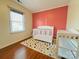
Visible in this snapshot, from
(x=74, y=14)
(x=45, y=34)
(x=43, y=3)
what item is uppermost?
(x=43, y=3)

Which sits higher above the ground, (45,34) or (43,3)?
(43,3)

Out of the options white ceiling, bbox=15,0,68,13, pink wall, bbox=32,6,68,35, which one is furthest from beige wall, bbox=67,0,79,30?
pink wall, bbox=32,6,68,35

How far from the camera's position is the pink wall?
14.2ft

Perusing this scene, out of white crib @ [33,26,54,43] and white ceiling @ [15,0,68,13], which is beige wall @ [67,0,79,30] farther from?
white crib @ [33,26,54,43]

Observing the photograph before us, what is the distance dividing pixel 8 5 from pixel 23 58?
233 cm

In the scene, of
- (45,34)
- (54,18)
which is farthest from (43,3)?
(45,34)

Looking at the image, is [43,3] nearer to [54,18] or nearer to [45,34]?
[54,18]

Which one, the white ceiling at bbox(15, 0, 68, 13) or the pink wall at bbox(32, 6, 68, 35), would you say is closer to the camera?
the white ceiling at bbox(15, 0, 68, 13)

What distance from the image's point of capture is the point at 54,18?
15.1 ft

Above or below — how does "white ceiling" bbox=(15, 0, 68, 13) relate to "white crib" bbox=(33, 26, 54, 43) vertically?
above

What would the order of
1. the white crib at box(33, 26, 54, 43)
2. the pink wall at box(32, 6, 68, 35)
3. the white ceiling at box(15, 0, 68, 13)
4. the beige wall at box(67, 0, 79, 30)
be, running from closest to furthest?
the beige wall at box(67, 0, 79, 30) < the white ceiling at box(15, 0, 68, 13) < the white crib at box(33, 26, 54, 43) < the pink wall at box(32, 6, 68, 35)

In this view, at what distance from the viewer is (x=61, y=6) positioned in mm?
4297

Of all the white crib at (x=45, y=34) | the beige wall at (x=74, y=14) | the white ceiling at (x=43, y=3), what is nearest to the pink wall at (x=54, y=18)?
the white ceiling at (x=43, y=3)

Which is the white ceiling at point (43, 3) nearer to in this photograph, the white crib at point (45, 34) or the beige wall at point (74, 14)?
the beige wall at point (74, 14)
